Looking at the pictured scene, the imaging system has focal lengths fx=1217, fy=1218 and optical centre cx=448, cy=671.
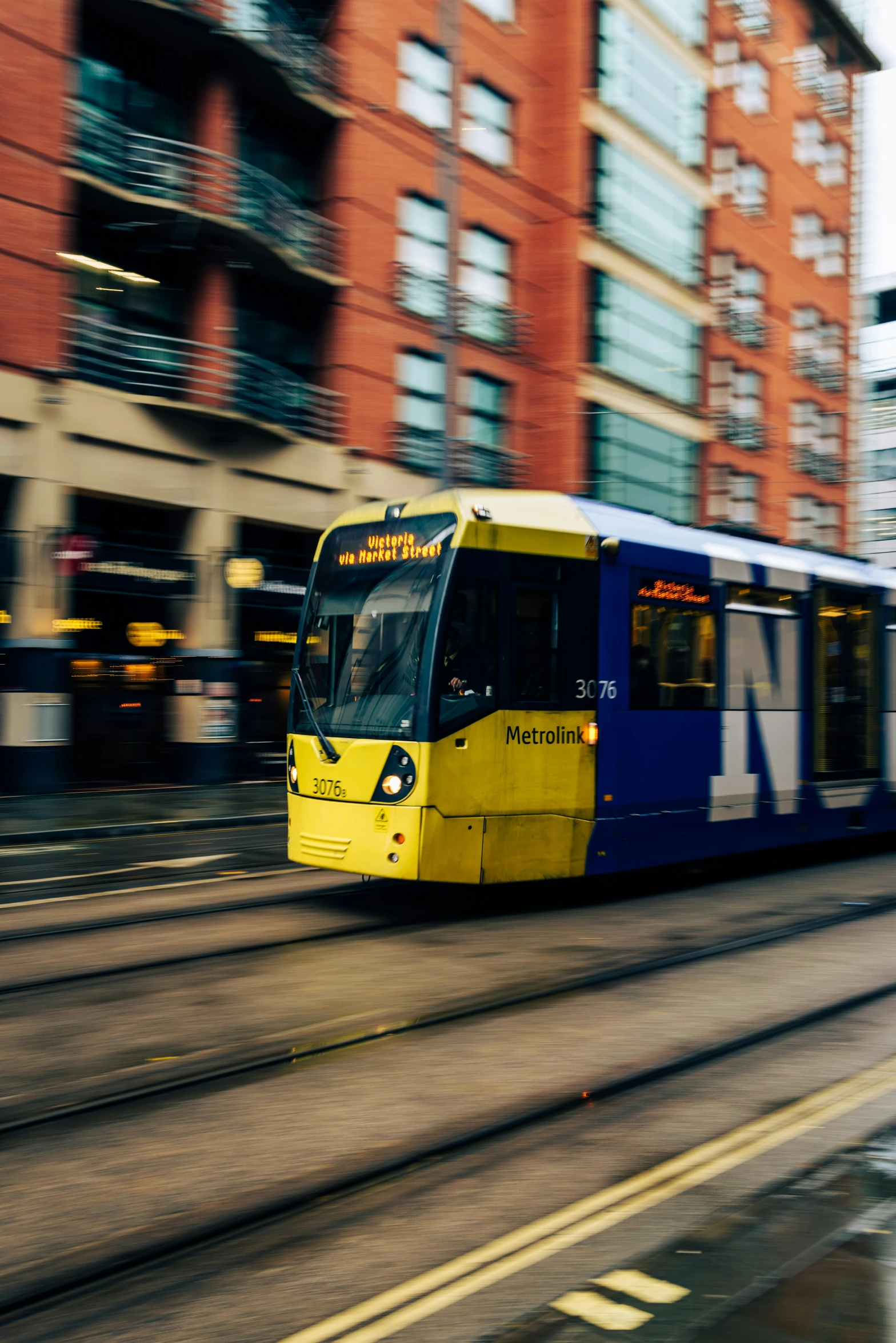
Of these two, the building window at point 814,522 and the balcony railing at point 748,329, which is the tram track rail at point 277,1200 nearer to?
the balcony railing at point 748,329

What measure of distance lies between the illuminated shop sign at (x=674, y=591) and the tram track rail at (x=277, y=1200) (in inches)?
185

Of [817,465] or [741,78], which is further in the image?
[817,465]

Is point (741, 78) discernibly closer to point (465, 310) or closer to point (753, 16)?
point (753, 16)

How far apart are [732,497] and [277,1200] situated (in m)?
33.2

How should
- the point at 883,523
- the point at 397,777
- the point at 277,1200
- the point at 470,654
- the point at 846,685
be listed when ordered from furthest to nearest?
the point at 883,523 < the point at 846,685 < the point at 470,654 < the point at 397,777 < the point at 277,1200

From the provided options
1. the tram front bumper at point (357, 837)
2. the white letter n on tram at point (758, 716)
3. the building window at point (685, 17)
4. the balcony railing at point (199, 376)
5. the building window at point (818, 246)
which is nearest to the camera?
the tram front bumper at point (357, 837)

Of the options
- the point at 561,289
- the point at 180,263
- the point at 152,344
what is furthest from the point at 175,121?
the point at 561,289

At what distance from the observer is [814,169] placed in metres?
41.0

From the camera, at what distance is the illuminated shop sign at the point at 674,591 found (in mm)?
9387

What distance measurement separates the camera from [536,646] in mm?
8477

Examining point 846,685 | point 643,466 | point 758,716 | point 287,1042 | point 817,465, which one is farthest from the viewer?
point 817,465

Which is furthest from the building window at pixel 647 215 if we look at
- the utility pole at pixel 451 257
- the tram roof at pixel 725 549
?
the tram roof at pixel 725 549

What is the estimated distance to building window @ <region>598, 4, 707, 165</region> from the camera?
28.6m

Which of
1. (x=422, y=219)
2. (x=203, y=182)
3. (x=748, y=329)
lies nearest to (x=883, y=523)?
(x=748, y=329)
